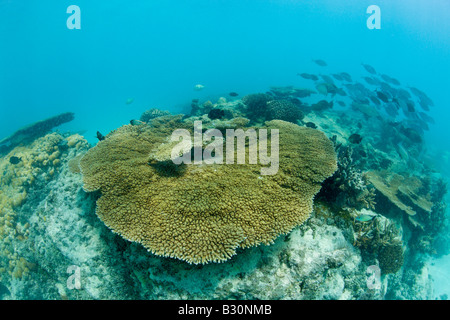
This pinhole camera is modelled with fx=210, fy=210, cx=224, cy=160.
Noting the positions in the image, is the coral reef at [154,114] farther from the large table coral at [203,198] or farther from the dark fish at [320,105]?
the dark fish at [320,105]

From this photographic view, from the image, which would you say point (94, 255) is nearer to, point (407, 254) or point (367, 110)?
point (407, 254)

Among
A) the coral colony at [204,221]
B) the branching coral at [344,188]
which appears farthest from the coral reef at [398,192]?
the branching coral at [344,188]

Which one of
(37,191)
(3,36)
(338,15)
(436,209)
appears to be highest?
(338,15)

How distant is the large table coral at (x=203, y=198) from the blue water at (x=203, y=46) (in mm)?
72754

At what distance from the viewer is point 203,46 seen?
4813 inches

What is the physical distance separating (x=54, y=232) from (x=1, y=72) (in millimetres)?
138598

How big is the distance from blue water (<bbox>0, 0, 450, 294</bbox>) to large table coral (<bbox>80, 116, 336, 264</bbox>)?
72.8m

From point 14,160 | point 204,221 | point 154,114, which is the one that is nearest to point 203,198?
point 204,221

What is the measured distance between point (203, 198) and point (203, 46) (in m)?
136

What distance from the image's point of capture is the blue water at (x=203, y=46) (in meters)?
84.8

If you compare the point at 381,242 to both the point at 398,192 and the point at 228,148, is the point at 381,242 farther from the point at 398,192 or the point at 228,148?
the point at 228,148

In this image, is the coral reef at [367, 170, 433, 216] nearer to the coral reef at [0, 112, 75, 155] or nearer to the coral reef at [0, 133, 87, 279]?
the coral reef at [0, 133, 87, 279]
